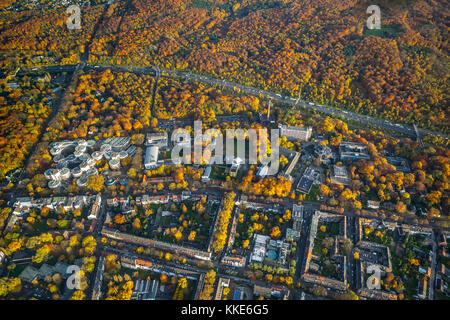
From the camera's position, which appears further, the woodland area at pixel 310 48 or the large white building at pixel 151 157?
the woodland area at pixel 310 48

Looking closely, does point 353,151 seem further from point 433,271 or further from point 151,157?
point 151,157

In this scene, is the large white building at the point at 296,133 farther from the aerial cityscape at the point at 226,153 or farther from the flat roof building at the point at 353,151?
the flat roof building at the point at 353,151

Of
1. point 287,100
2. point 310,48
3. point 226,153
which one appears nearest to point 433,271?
point 226,153

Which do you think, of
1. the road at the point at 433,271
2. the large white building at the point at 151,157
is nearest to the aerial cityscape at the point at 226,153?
the road at the point at 433,271

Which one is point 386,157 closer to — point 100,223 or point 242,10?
point 100,223

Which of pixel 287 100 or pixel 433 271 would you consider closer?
pixel 433 271

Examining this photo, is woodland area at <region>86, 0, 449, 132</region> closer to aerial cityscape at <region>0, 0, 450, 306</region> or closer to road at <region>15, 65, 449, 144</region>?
aerial cityscape at <region>0, 0, 450, 306</region>

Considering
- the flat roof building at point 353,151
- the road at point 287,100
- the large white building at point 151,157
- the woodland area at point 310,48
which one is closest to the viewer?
the large white building at point 151,157

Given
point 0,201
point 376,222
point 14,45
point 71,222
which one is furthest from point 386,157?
A: point 14,45
